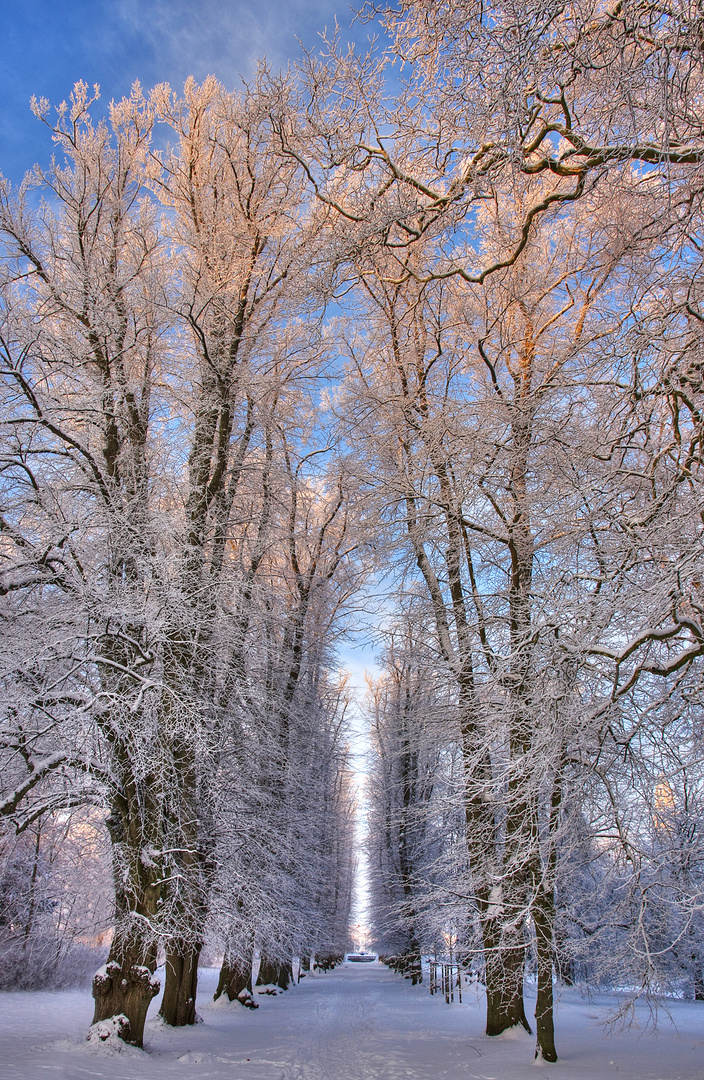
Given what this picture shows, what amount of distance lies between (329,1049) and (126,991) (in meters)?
3.66

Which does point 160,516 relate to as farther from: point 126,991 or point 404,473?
point 126,991

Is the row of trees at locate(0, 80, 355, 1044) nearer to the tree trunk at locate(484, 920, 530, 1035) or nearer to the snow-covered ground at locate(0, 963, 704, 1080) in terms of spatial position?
the snow-covered ground at locate(0, 963, 704, 1080)

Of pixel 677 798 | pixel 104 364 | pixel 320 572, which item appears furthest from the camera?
pixel 320 572

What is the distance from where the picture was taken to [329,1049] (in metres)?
9.09

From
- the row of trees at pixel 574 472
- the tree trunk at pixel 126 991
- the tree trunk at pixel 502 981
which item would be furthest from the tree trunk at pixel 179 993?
the tree trunk at pixel 502 981

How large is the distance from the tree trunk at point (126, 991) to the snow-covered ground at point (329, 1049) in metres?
0.35

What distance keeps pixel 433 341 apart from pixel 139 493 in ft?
18.2

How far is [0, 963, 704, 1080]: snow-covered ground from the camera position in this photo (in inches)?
252

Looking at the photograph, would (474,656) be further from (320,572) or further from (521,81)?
(320,572)

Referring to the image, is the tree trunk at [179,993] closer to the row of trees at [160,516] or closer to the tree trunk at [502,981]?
the row of trees at [160,516]

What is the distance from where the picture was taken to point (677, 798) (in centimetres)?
604

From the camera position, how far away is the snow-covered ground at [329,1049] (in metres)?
6.41

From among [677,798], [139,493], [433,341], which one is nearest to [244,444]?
[139,493]

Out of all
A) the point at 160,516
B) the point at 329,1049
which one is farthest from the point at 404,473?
the point at 329,1049
